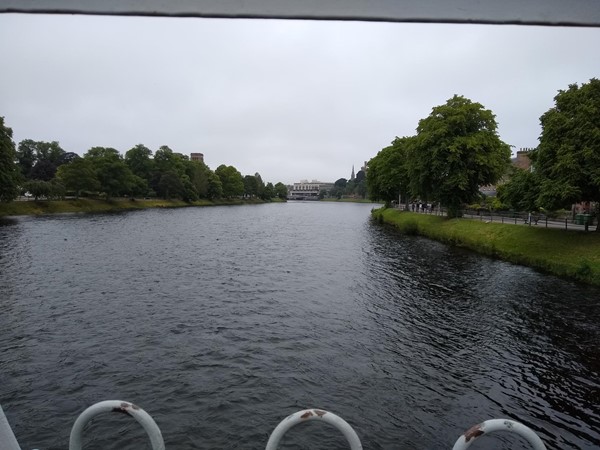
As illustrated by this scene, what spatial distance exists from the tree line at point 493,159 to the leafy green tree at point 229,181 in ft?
277

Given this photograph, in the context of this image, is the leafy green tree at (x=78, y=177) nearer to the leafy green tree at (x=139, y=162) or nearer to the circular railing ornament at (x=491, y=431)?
the leafy green tree at (x=139, y=162)

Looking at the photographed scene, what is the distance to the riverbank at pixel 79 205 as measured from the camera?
61272 millimetres

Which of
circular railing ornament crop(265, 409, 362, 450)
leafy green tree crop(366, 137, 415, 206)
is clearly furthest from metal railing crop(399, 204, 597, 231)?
circular railing ornament crop(265, 409, 362, 450)

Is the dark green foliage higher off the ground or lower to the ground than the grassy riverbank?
higher

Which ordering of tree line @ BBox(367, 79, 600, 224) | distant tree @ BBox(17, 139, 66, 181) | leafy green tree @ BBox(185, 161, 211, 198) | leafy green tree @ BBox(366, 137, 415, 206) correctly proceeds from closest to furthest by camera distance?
tree line @ BBox(367, 79, 600, 224)
leafy green tree @ BBox(366, 137, 415, 206)
distant tree @ BBox(17, 139, 66, 181)
leafy green tree @ BBox(185, 161, 211, 198)

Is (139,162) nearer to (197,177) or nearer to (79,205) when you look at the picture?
(197,177)

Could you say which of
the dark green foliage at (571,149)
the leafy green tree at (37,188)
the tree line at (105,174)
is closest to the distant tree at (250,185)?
the tree line at (105,174)

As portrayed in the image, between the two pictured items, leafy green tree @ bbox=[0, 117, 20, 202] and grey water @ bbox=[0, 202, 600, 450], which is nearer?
grey water @ bbox=[0, 202, 600, 450]

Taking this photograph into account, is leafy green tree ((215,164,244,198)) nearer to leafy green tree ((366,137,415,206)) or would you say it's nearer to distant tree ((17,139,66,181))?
distant tree ((17,139,66,181))

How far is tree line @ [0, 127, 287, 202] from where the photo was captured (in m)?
60.7

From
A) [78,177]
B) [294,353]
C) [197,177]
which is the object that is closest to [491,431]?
[294,353]

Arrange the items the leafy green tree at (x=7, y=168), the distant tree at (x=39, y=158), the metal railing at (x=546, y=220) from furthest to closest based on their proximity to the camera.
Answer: the distant tree at (x=39, y=158) < the leafy green tree at (x=7, y=168) < the metal railing at (x=546, y=220)

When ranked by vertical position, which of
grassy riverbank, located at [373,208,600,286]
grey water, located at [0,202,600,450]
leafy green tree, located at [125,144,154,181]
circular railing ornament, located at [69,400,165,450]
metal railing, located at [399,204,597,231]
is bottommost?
grey water, located at [0,202,600,450]

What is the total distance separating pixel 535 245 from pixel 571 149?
7.27 meters
